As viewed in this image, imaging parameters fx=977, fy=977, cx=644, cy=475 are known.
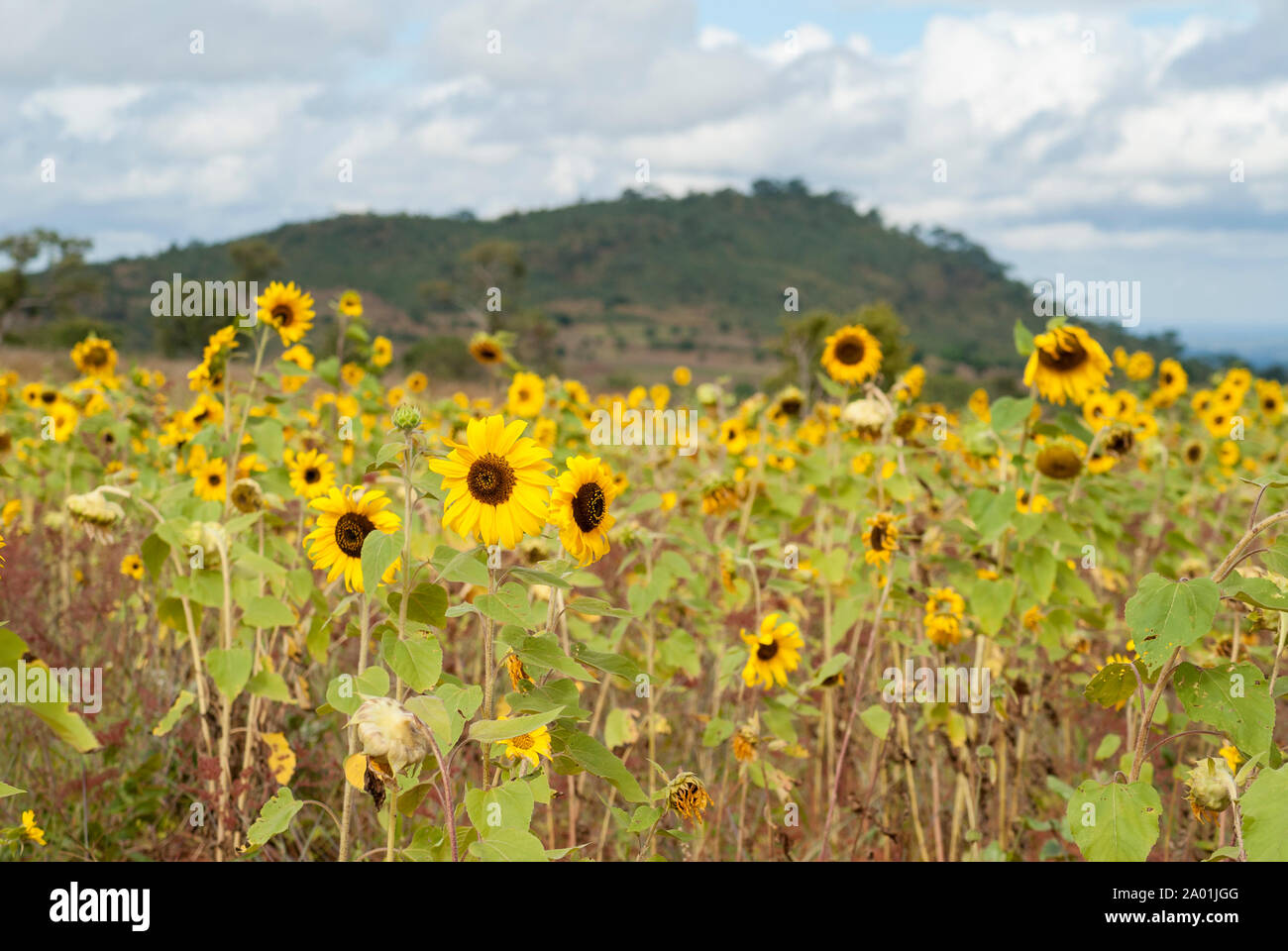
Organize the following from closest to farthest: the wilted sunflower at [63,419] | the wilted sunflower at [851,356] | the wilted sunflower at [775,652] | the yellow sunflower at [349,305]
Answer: the wilted sunflower at [775,652]
the wilted sunflower at [851,356]
the wilted sunflower at [63,419]
the yellow sunflower at [349,305]

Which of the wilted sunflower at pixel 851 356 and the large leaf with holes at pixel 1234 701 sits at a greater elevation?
the wilted sunflower at pixel 851 356

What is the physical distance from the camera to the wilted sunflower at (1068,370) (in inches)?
110

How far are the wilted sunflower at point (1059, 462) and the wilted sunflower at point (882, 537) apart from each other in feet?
1.71

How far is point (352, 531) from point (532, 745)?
0.61m

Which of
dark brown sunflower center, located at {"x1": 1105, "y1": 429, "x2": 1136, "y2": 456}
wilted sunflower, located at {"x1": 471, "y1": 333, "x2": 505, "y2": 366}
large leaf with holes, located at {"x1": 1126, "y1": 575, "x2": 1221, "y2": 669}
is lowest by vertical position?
large leaf with holes, located at {"x1": 1126, "y1": 575, "x2": 1221, "y2": 669}

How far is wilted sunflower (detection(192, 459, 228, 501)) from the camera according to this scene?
3365 mm

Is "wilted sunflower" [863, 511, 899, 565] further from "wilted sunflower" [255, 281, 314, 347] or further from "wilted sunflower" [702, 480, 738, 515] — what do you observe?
"wilted sunflower" [255, 281, 314, 347]

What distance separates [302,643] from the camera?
3.06 meters

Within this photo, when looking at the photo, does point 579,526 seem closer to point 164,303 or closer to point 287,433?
point 164,303

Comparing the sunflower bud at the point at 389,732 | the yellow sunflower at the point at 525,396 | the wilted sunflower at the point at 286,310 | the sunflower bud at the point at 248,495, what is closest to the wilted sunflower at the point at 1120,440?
the sunflower bud at the point at 389,732

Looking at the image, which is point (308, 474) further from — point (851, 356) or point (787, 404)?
point (851, 356)

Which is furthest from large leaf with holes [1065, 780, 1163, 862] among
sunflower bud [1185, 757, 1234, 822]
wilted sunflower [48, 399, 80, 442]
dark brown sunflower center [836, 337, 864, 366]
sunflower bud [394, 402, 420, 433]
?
wilted sunflower [48, 399, 80, 442]

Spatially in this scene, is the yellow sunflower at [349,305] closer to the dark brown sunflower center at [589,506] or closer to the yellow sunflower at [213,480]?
the yellow sunflower at [213,480]
